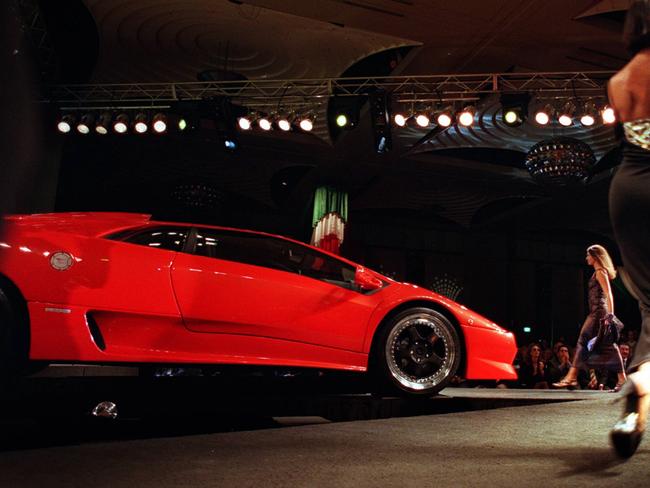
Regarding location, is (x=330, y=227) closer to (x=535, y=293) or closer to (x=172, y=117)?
(x=172, y=117)

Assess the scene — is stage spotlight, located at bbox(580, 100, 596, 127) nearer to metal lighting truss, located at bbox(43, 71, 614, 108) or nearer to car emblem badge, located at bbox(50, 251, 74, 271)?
metal lighting truss, located at bbox(43, 71, 614, 108)

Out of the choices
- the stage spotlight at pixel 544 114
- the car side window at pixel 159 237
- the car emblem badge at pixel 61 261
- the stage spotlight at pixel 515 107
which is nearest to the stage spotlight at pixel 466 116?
the stage spotlight at pixel 515 107

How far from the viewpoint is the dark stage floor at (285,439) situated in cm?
153

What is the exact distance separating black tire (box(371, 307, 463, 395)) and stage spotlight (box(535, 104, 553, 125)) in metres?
5.53

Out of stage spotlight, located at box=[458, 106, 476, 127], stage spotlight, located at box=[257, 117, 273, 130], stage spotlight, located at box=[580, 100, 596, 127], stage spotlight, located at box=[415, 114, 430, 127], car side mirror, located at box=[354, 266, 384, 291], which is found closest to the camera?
car side mirror, located at box=[354, 266, 384, 291]

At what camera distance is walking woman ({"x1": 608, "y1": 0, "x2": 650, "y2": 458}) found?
154 cm

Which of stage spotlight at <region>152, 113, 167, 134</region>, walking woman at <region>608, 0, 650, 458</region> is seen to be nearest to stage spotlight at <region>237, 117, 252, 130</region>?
stage spotlight at <region>152, 113, 167, 134</region>

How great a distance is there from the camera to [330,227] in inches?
507

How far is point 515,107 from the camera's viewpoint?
7.69 m

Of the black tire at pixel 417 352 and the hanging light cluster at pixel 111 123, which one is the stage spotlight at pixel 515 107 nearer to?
the hanging light cluster at pixel 111 123

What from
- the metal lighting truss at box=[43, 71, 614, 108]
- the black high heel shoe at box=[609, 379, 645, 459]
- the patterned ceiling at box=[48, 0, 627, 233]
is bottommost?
the black high heel shoe at box=[609, 379, 645, 459]

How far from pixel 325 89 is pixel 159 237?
584 cm

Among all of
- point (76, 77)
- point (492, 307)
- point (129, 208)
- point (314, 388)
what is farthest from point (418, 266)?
point (314, 388)

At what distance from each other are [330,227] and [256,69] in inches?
197
